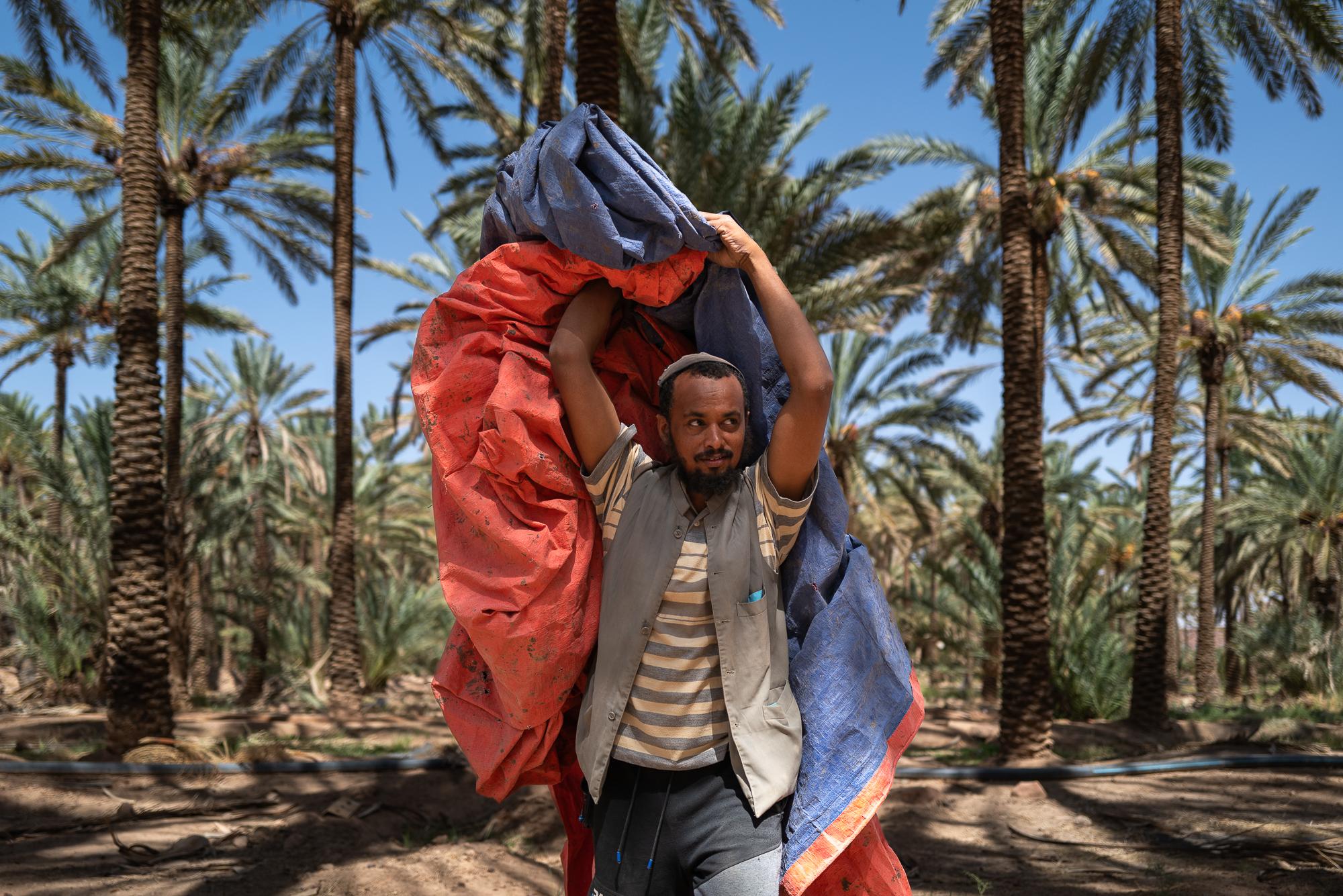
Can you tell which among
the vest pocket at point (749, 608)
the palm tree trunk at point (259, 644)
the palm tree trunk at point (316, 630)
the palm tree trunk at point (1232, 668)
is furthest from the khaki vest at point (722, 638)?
the palm tree trunk at point (1232, 668)

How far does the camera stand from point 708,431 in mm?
2232

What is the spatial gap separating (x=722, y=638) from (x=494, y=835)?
5358 mm

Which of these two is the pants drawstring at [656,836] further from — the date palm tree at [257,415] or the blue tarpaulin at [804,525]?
the date palm tree at [257,415]

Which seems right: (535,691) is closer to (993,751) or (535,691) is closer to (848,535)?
(848,535)

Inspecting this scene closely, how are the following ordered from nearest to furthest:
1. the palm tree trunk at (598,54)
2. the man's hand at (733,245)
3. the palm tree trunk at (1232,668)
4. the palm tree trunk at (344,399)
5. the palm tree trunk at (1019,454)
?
the man's hand at (733,245) < the palm tree trunk at (598,54) < the palm tree trunk at (1019,454) < the palm tree trunk at (344,399) < the palm tree trunk at (1232,668)

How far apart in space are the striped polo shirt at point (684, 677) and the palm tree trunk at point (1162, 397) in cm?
1113

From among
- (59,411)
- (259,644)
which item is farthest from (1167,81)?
(59,411)

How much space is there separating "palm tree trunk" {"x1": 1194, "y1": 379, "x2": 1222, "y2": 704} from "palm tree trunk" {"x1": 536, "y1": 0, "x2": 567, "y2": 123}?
14.4m

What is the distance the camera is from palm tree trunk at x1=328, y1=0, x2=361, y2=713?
13992mm

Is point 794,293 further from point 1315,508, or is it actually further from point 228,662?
point 228,662

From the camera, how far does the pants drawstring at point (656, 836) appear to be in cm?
214

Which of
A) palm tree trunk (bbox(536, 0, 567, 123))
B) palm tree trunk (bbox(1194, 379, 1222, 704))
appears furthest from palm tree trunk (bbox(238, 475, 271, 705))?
palm tree trunk (bbox(1194, 379, 1222, 704))

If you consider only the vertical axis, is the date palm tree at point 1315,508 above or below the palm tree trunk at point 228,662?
above

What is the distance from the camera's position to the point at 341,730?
11.4 metres
